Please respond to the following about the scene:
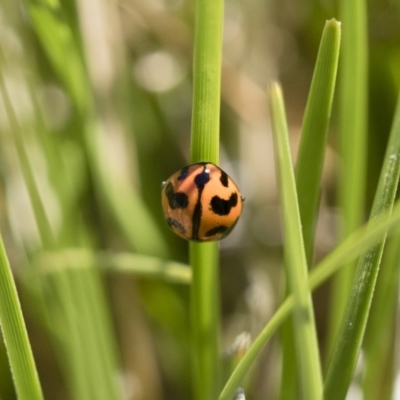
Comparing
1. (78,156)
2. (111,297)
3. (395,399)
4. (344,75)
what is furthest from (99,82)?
(395,399)

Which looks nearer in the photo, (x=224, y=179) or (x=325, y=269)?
(x=325, y=269)

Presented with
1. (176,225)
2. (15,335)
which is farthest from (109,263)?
(15,335)

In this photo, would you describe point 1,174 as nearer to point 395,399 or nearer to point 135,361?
point 135,361

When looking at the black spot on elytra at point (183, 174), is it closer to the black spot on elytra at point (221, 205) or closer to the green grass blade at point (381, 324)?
the black spot on elytra at point (221, 205)

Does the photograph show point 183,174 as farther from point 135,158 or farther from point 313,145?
point 135,158

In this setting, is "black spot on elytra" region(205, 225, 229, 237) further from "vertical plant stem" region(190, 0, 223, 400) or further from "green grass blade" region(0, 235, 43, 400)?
"green grass blade" region(0, 235, 43, 400)

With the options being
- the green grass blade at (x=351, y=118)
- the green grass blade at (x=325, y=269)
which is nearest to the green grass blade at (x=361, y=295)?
the green grass blade at (x=325, y=269)
